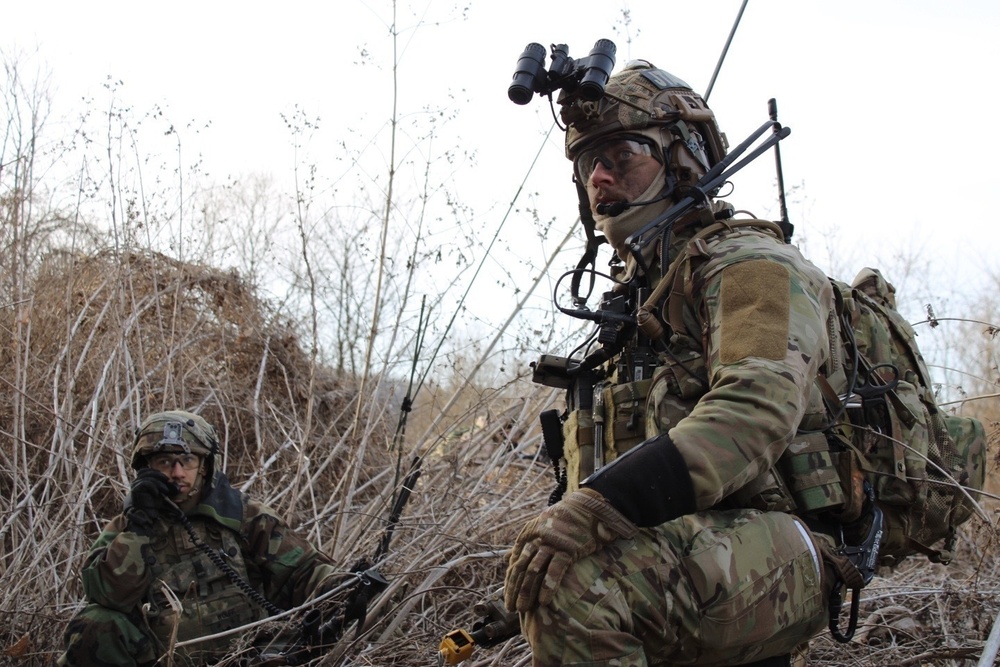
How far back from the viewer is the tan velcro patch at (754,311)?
6.78 feet

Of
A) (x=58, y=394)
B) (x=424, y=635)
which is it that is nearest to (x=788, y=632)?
(x=424, y=635)

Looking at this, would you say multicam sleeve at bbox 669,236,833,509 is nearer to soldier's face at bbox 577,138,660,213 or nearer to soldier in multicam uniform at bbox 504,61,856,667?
soldier in multicam uniform at bbox 504,61,856,667

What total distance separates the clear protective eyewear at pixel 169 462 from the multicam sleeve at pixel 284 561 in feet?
1.11

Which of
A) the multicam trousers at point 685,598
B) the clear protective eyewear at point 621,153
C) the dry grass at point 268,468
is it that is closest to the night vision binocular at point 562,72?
the clear protective eyewear at point 621,153

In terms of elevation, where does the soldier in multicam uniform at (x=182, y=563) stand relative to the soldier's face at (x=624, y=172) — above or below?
below

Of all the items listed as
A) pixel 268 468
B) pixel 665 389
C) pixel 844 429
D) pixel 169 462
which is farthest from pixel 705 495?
pixel 268 468

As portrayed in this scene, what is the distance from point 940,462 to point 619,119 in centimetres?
129

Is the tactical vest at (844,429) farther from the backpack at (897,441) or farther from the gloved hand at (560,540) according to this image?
the gloved hand at (560,540)

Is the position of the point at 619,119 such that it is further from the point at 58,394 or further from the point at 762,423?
the point at 58,394

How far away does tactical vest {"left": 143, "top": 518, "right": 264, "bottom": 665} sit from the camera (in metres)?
3.73

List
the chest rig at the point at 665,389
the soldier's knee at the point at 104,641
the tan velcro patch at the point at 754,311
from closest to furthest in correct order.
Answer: the tan velcro patch at the point at 754,311, the chest rig at the point at 665,389, the soldier's knee at the point at 104,641

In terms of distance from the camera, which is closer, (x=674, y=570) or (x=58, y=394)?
(x=674, y=570)

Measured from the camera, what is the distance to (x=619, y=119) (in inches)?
103

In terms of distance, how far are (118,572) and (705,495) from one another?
2.72 metres
